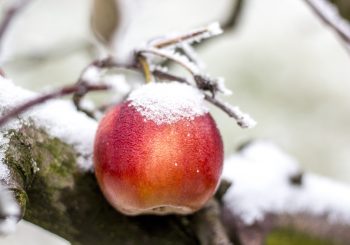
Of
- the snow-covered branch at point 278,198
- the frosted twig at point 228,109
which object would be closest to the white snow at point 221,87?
the frosted twig at point 228,109

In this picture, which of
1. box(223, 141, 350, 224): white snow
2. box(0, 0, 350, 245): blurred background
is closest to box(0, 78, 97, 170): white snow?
box(223, 141, 350, 224): white snow

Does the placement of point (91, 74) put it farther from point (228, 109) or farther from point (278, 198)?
point (278, 198)

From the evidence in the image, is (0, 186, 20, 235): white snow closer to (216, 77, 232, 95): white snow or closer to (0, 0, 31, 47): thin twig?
(0, 0, 31, 47): thin twig

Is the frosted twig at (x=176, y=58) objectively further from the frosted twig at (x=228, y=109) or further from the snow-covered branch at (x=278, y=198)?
the snow-covered branch at (x=278, y=198)

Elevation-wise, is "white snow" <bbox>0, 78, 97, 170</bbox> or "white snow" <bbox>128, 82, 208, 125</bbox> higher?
"white snow" <bbox>128, 82, 208, 125</bbox>

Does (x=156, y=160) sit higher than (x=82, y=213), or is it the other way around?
(x=156, y=160)

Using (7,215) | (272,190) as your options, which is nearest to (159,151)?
(7,215)
